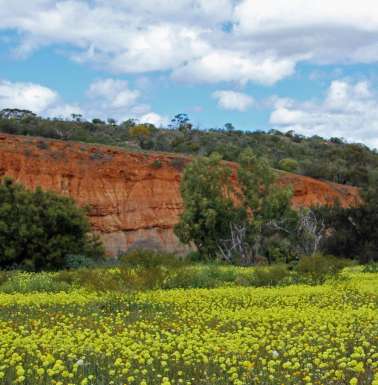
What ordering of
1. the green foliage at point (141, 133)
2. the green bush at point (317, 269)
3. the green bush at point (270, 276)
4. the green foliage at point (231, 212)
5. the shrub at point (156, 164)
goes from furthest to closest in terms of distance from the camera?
1. the green foliage at point (141, 133)
2. the shrub at point (156, 164)
3. the green foliage at point (231, 212)
4. the green bush at point (317, 269)
5. the green bush at point (270, 276)

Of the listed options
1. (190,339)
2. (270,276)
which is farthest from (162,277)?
A: (190,339)

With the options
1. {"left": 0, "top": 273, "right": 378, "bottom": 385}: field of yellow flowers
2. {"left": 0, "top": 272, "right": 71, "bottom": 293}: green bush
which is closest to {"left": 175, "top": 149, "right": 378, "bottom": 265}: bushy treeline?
{"left": 0, "top": 272, "right": 71, "bottom": 293}: green bush

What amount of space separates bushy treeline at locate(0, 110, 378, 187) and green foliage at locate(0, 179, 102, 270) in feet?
72.7

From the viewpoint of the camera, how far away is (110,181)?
4866 centimetres

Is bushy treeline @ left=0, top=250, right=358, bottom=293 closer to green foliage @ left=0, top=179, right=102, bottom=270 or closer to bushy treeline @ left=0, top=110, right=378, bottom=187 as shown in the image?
green foliage @ left=0, top=179, right=102, bottom=270

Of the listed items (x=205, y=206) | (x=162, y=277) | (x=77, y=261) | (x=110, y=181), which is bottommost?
(x=77, y=261)

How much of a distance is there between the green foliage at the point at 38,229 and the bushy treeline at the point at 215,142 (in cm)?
2216

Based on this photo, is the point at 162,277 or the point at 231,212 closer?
the point at 162,277

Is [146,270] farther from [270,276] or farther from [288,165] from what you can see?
[288,165]

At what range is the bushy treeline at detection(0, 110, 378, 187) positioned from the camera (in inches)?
2254

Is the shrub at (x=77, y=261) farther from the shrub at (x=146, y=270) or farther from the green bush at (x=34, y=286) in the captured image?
the green bush at (x=34, y=286)

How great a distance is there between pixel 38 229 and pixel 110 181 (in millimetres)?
17062

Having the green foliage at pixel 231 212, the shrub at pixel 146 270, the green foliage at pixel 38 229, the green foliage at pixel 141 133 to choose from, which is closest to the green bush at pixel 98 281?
the shrub at pixel 146 270

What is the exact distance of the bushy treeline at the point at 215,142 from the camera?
5725 centimetres
